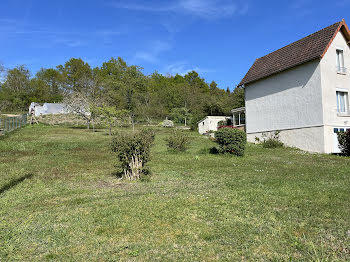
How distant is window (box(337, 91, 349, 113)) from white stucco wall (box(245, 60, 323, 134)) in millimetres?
2433

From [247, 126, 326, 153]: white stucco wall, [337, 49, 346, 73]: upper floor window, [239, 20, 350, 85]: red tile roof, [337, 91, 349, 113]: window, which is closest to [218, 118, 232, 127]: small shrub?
[239, 20, 350, 85]: red tile roof

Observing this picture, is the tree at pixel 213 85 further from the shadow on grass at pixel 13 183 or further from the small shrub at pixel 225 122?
the shadow on grass at pixel 13 183

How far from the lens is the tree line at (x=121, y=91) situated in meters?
36.3

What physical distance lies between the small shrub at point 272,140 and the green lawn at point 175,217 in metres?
11.6

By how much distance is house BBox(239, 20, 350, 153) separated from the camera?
17.9 m

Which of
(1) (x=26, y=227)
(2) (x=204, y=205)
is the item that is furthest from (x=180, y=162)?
(1) (x=26, y=227)

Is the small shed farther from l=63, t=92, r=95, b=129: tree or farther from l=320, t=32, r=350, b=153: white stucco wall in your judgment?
l=320, t=32, r=350, b=153: white stucco wall

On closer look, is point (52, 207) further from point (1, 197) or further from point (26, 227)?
point (1, 197)

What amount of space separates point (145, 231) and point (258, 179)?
16.9ft

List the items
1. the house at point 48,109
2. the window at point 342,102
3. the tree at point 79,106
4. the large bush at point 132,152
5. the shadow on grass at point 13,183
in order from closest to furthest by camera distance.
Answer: the shadow on grass at point 13,183 → the large bush at point 132,152 → the window at point 342,102 → the tree at point 79,106 → the house at point 48,109

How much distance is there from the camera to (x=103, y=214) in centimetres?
483

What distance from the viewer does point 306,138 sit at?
1906 centimetres

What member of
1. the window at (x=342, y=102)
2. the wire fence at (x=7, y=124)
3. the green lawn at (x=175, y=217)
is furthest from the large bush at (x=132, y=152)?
the wire fence at (x=7, y=124)

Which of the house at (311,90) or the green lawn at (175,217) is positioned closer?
the green lawn at (175,217)
